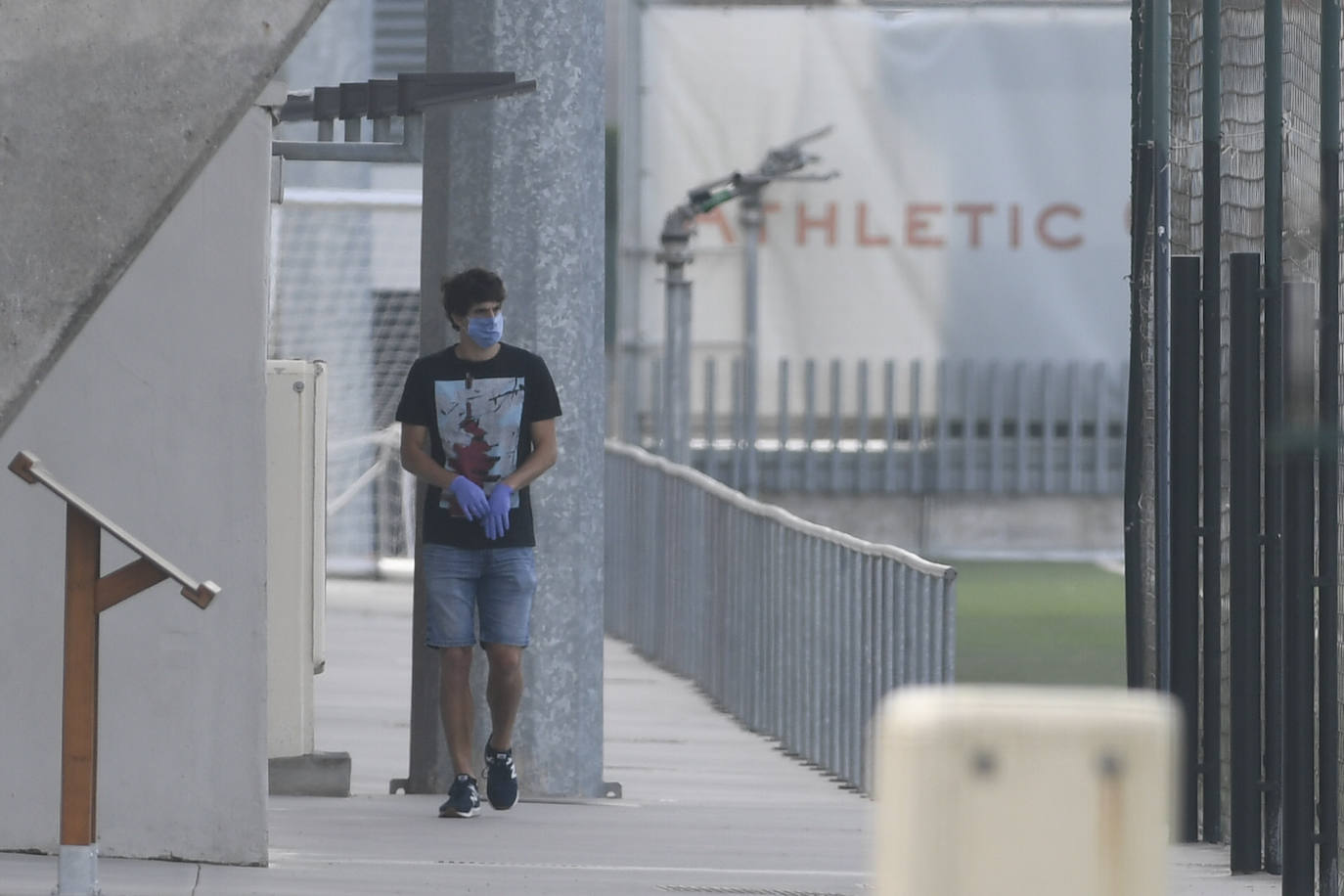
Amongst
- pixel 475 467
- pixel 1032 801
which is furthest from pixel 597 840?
pixel 1032 801

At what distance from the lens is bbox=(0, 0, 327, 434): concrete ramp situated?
557 cm

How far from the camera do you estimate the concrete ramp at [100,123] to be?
5570 mm

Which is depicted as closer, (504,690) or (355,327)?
(504,690)

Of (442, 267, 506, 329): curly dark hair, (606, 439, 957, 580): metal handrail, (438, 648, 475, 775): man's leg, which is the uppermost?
(442, 267, 506, 329): curly dark hair

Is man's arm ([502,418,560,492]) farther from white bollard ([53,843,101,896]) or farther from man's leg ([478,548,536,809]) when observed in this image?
white bollard ([53,843,101,896])

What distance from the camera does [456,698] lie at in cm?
779

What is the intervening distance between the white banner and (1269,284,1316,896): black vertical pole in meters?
15.1

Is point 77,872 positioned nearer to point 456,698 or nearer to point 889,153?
point 456,698

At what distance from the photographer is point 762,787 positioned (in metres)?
9.57

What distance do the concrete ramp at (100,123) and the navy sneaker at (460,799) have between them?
241 cm

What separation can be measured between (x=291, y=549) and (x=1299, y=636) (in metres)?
3.35

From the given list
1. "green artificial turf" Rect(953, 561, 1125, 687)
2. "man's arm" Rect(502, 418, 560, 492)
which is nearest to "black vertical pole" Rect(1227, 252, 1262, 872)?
"man's arm" Rect(502, 418, 560, 492)

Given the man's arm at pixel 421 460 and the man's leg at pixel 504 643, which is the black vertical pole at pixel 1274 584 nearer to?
the man's leg at pixel 504 643

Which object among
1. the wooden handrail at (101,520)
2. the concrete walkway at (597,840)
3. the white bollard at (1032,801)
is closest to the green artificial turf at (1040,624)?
the concrete walkway at (597,840)
